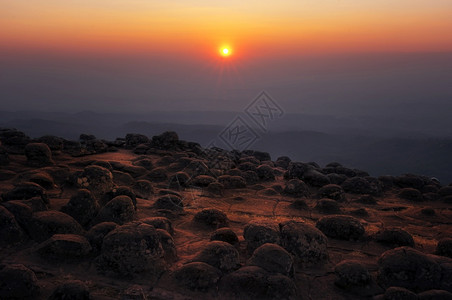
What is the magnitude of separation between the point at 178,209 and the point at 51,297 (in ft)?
16.0

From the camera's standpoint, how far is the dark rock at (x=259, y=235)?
21.7 ft

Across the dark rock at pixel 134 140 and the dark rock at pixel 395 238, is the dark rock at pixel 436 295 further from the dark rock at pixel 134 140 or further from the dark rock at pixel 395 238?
the dark rock at pixel 134 140

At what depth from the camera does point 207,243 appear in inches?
268

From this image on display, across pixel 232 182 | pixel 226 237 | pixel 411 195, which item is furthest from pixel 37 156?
pixel 411 195

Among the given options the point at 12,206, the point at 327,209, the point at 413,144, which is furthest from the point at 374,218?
the point at 413,144

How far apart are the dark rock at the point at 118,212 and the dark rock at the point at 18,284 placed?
8.35 ft

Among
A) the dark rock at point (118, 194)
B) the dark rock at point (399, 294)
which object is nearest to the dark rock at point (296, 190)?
the dark rock at point (118, 194)

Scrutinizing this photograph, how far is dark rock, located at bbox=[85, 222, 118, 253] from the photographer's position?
6223mm

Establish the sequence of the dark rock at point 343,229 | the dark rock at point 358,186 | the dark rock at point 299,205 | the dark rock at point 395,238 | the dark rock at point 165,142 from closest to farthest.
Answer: the dark rock at point 395,238 → the dark rock at point 343,229 → the dark rock at point 299,205 → the dark rock at point 358,186 → the dark rock at point 165,142

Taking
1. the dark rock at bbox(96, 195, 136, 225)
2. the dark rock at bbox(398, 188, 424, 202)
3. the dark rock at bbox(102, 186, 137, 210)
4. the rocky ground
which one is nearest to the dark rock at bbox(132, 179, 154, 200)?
the rocky ground

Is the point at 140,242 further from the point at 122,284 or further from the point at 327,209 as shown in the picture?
the point at 327,209

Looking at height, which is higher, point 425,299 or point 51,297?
point 425,299

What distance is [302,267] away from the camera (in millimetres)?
6277

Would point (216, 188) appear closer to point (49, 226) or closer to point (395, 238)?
point (395, 238)
